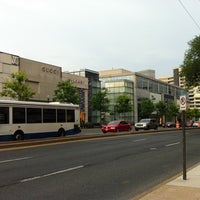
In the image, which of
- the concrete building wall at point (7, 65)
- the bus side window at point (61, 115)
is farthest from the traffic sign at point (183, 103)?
the concrete building wall at point (7, 65)

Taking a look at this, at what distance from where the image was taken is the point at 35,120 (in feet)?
86.6

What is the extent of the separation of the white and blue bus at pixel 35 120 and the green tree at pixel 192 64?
22984 mm

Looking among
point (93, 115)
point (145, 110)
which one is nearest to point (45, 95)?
point (93, 115)

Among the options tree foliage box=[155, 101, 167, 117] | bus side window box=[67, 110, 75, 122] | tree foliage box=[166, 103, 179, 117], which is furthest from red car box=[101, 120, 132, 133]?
tree foliage box=[166, 103, 179, 117]

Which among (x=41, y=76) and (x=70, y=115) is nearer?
(x=70, y=115)

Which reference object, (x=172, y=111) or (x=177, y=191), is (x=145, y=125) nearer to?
(x=177, y=191)

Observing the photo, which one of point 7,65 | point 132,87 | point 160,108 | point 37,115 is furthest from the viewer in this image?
point 160,108

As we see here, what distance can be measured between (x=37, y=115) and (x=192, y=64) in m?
28.2

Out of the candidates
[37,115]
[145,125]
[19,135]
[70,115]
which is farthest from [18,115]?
[145,125]

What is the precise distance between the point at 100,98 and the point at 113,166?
213 ft

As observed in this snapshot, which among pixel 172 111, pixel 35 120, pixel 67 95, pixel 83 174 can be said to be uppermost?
pixel 67 95

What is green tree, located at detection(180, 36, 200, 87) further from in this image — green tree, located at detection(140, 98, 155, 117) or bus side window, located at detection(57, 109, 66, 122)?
green tree, located at detection(140, 98, 155, 117)

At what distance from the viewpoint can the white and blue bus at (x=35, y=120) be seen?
24.0 metres

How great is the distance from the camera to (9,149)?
1917 centimetres
